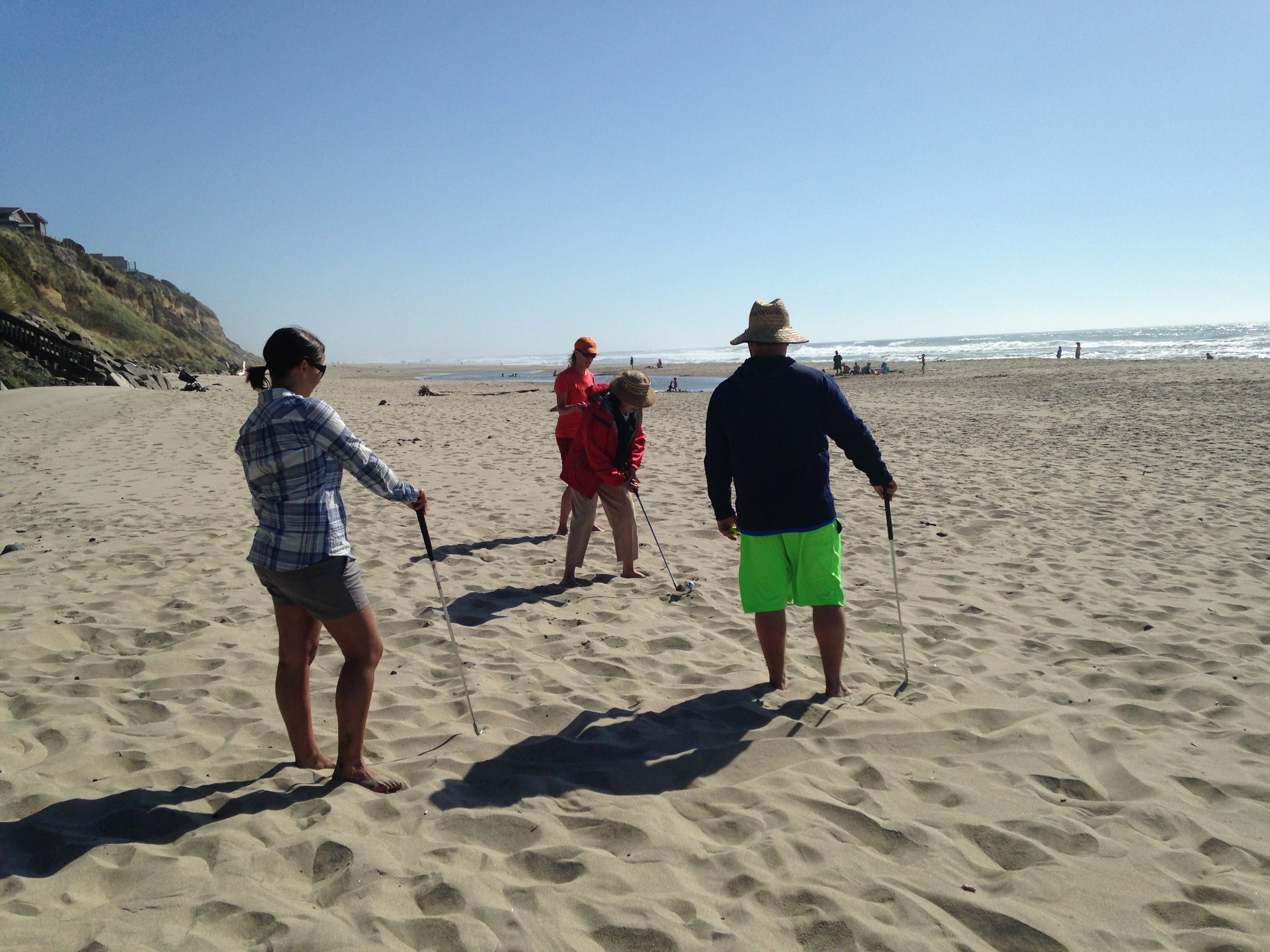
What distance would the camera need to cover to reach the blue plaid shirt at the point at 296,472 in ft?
8.96

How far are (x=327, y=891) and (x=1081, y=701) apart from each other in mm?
3618

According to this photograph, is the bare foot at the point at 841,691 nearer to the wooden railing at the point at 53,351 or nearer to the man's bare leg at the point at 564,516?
the man's bare leg at the point at 564,516

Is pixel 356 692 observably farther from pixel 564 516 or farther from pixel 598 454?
pixel 564 516

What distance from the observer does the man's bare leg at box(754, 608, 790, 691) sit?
3.94 meters

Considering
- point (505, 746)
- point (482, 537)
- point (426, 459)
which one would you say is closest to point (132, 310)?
point (426, 459)

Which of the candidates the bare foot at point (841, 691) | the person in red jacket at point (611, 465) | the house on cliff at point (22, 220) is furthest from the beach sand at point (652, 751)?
the house on cliff at point (22, 220)

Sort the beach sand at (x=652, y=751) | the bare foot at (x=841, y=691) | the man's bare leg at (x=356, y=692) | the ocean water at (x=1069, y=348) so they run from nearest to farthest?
the beach sand at (x=652, y=751), the man's bare leg at (x=356, y=692), the bare foot at (x=841, y=691), the ocean water at (x=1069, y=348)

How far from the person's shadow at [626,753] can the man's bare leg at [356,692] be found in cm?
33

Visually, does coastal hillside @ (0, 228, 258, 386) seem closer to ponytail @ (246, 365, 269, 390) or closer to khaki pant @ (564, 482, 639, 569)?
khaki pant @ (564, 482, 639, 569)

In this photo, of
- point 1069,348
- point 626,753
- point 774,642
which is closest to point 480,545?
point 774,642

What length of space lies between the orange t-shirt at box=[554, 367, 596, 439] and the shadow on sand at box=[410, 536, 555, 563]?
104cm

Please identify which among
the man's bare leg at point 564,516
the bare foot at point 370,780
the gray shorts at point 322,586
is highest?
the gray shorts at point 322,586

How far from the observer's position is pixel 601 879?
103 inches

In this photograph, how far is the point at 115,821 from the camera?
290 cm
